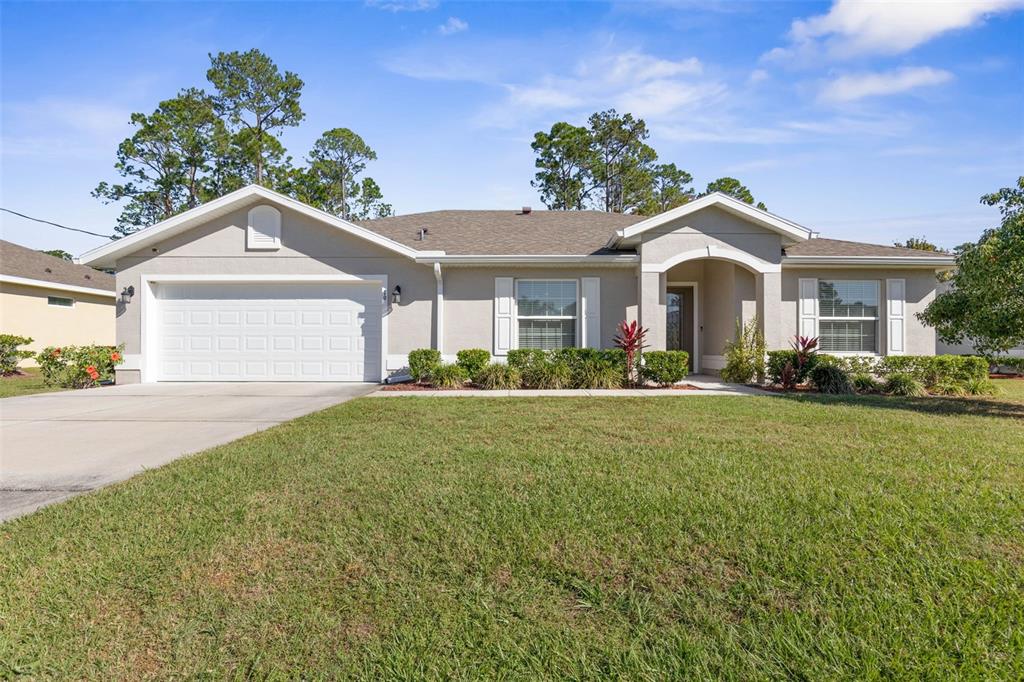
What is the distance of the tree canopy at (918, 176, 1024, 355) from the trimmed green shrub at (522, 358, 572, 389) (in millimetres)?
6686

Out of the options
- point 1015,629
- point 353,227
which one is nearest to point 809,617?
point 1015,629

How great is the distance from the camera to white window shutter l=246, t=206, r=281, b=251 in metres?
11.5

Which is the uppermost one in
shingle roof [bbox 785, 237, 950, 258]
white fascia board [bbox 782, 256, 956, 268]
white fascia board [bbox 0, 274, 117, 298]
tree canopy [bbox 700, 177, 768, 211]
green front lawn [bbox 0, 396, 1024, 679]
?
tree canopy [bbox 700, 177, 768, 211]

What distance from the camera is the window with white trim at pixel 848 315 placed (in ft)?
38.8

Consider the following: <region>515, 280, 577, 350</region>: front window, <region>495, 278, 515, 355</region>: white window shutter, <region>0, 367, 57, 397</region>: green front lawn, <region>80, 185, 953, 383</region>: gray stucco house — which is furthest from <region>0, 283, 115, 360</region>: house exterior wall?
<region>515, 280, 577, 350</region>: front window

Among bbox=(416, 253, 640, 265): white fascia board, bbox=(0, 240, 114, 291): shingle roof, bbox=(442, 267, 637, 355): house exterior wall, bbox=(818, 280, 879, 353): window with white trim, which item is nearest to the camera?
bbox=(416, 253, 640, 265): white fascia board

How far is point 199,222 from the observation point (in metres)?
11.5

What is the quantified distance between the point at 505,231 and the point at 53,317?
17086mm

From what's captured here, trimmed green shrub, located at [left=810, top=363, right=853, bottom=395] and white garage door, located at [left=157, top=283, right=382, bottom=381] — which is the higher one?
white garage door, located at [left=157, top=283, right=382, bottom=381]

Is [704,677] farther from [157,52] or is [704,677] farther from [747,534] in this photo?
[157,52]

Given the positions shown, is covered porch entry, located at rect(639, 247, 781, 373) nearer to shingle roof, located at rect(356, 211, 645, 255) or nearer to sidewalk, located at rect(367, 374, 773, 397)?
sidewalk, located at rect(367, 374, 773, 397)

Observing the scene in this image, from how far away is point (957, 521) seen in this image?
304 centimetres

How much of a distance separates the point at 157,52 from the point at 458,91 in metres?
7.12

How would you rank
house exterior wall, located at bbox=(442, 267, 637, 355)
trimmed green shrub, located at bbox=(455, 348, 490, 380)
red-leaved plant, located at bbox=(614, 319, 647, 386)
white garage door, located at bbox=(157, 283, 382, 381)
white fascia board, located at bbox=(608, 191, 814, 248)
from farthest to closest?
house exterior wall, located at bbox=(442, 267, 637, 355) < white garage door, located at bbox=(157, 283, 382, 381) < trimmed green shrub, located at bbox=(455, 348, 490, 380) < white fascia board, located at bbox=(608, 191, 814, 248) < red-leaved plant, located at bbox=(614, 319, 647, 386)
